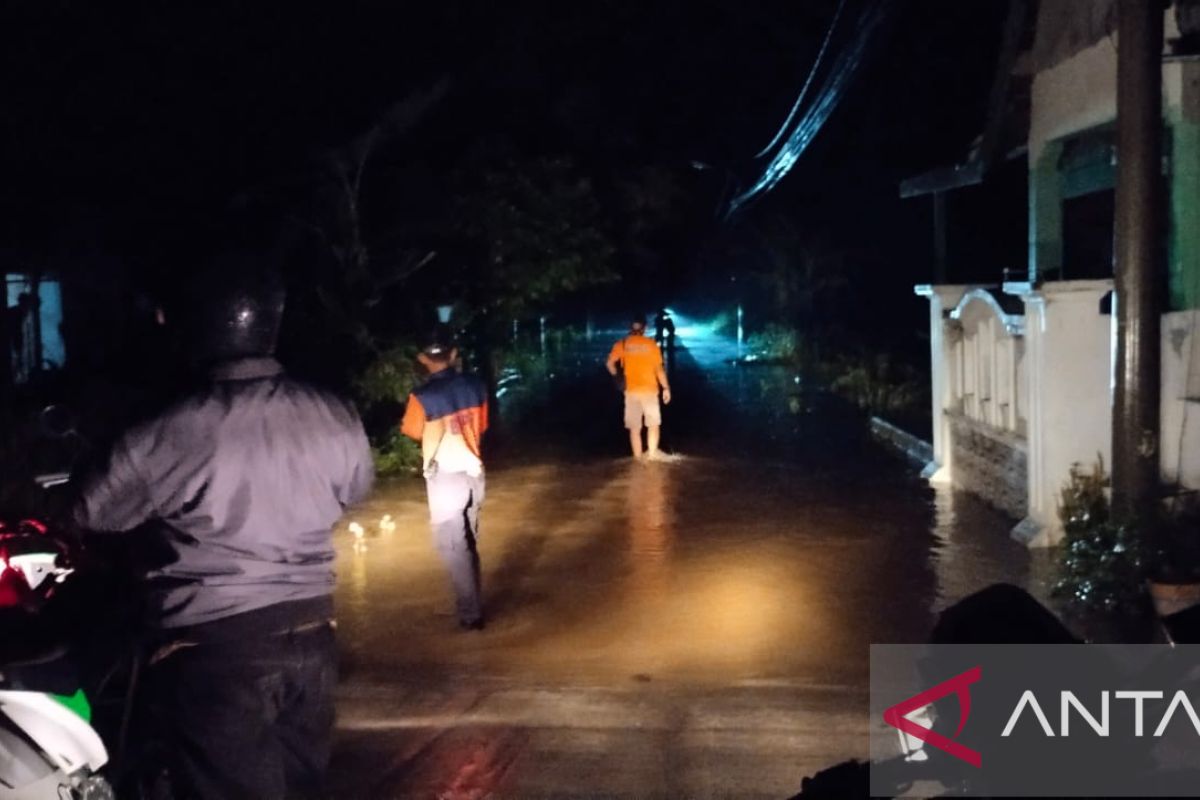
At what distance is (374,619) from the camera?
28.3ft

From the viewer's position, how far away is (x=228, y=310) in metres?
4.00

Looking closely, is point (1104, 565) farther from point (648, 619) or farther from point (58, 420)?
point (58, 420)

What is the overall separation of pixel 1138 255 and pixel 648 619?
3398 millimetres

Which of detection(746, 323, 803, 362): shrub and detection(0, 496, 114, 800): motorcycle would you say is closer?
detection(0, 496, 114, 800): motorcycle

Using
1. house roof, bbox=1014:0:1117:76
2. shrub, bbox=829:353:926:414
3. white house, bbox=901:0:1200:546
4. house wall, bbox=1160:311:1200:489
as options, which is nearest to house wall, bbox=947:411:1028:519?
white house, bbox=901:0:1200:546

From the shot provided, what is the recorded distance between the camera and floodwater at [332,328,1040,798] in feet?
20.1

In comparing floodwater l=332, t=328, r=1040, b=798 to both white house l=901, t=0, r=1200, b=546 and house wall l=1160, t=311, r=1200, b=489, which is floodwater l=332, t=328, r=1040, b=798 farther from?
house wall l=1160, t=311, r=1200, b=489

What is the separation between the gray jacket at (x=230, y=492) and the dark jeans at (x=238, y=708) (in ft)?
0.37

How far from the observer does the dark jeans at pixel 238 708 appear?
378 cm

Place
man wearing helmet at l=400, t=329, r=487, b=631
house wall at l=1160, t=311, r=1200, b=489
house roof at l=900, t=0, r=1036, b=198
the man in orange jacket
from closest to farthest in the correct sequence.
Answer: man wearing helmet at l=400, t=329, r=487, b=631
house wall at l=1160, t=311, r=1200, b=489
house roof at l=900, t=0, r=1036, b=198
the man in orange jacket

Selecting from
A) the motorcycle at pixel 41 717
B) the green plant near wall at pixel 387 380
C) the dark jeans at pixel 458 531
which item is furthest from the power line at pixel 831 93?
the motorcycle at pixel 41 717

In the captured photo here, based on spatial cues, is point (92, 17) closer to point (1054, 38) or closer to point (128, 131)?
point (128, 131)

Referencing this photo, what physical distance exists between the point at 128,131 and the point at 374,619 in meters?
6.92

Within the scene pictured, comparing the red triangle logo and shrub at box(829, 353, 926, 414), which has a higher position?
the red triangle logo
